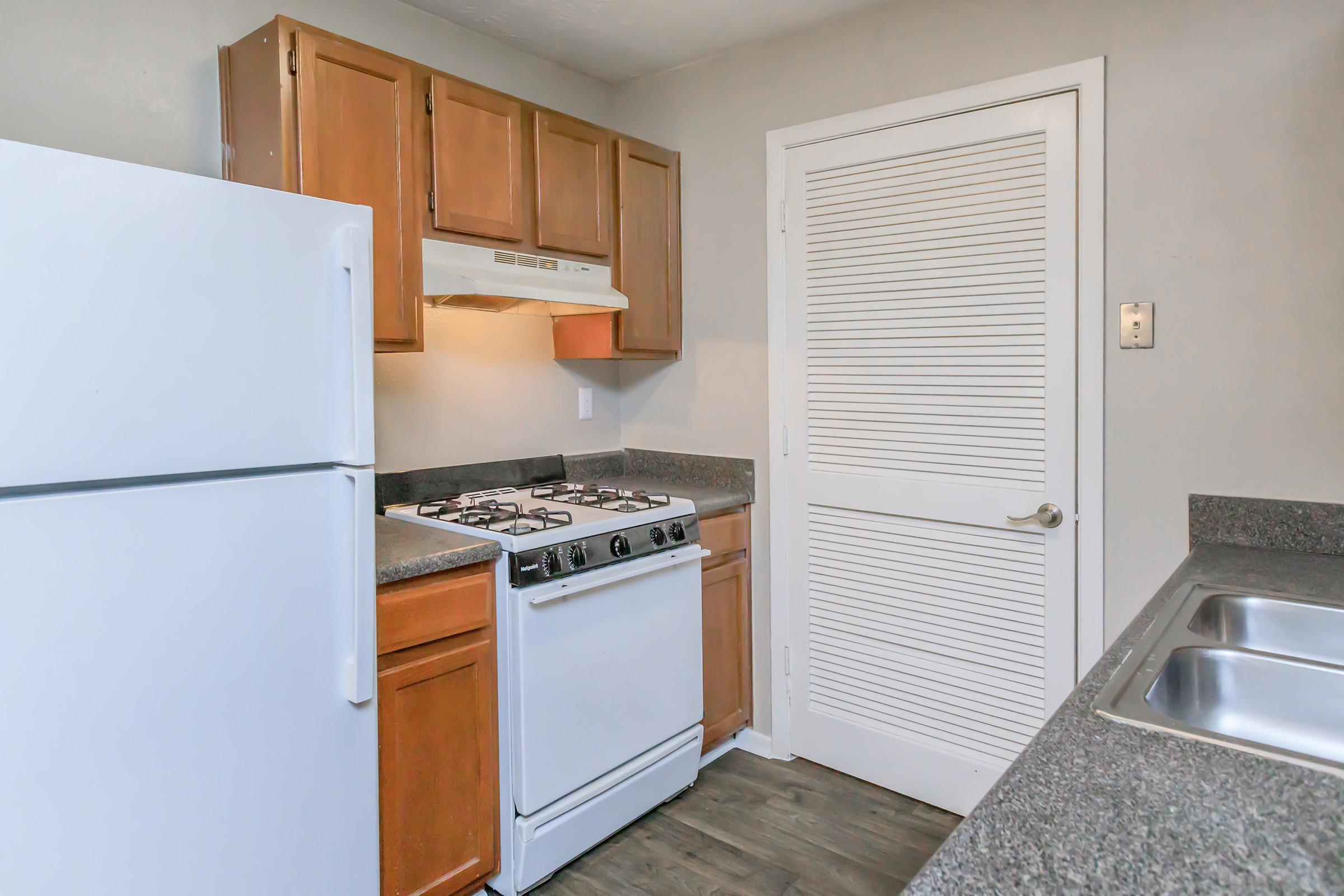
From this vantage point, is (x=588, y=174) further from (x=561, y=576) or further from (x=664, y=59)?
(x=561, y=576)

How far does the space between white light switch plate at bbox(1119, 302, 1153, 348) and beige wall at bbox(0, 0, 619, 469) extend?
1859 mm

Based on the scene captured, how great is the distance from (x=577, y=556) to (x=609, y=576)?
0.14 metres

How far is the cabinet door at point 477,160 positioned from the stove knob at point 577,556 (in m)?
0.95

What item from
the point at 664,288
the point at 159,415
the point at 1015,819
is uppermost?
the point at 664,288

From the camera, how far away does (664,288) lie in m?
3.01

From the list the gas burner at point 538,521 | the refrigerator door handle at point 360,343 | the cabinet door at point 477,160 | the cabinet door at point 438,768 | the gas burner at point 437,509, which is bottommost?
the cabinet door at point 438,768

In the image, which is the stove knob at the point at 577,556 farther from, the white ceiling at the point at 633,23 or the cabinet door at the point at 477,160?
the white ceiling at the point at 633,23

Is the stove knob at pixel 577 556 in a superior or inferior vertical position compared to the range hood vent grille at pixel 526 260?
inferior

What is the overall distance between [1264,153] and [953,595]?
4.57 feet

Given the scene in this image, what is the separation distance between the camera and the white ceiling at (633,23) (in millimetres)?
2508

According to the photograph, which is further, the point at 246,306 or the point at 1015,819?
the point at 246,306

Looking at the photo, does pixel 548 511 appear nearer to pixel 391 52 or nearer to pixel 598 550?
pixel 598 550

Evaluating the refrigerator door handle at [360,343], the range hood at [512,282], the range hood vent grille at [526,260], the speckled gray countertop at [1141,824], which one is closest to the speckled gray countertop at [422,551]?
the refrigerator door handle at [360,343]

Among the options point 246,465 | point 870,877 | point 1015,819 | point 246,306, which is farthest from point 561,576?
point 1015,819
